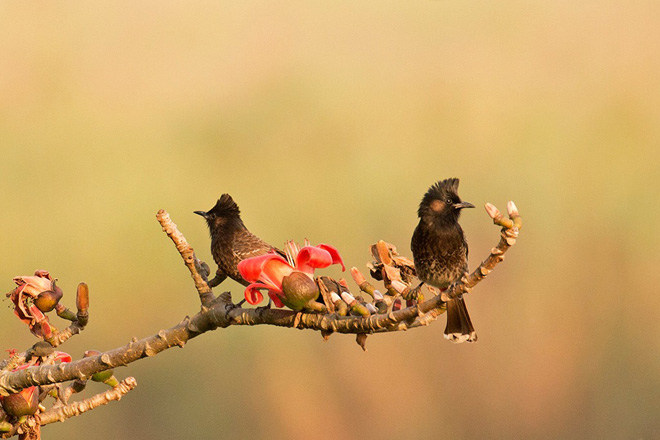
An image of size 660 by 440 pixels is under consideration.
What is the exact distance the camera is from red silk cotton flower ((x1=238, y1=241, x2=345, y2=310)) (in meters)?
1.63

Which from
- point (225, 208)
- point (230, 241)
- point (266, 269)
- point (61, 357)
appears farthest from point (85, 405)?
point (225, 208)

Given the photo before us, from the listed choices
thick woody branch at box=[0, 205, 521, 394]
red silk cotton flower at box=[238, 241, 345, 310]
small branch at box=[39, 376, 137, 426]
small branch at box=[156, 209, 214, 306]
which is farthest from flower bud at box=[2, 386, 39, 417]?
red silk cotton flower at box=[238, 241, 345, 310]

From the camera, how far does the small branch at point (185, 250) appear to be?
188 centimetres

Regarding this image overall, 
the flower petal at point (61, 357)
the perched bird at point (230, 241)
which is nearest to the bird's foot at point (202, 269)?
the flower petal at point (61, 357)

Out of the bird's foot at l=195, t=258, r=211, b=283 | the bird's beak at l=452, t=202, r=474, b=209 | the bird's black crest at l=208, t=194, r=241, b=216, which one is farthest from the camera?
the bird's black crest at l=208, t=194, r=241, b=216

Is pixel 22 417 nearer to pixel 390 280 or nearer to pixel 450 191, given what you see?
pixel 390 280

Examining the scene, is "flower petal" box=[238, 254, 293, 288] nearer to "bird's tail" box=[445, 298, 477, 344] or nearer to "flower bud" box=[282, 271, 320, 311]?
"flower bud" box=[282, 271, 320, 311]

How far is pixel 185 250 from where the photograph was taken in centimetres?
196

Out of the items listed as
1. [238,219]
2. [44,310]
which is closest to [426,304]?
[44,310]

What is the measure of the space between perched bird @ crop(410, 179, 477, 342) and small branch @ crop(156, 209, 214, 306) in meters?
0.68

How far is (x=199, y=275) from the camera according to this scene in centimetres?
203

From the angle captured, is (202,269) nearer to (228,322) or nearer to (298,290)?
(228,322)

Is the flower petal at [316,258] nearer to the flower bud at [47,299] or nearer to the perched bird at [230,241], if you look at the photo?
the flower bud at [47,299]

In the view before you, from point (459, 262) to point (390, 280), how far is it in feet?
2.87
